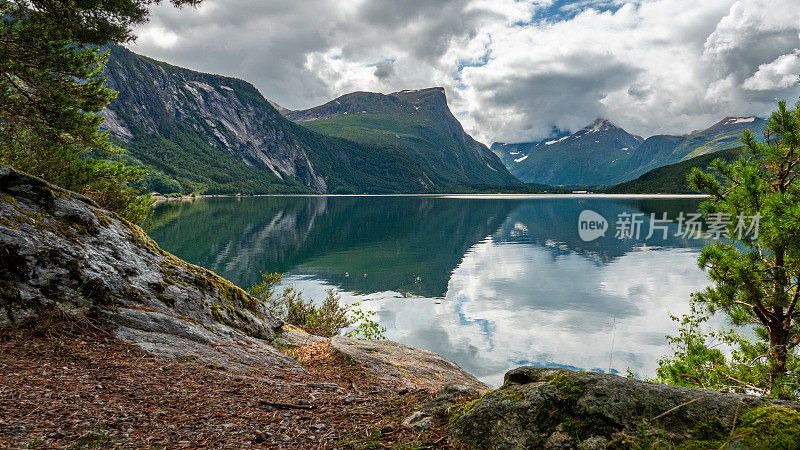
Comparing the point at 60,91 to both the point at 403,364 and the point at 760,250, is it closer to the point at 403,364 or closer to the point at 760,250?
the point at 403,364

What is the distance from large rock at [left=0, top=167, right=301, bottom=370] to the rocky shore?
0.03 meters

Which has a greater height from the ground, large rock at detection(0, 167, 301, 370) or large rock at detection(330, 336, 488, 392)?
large rock at detection(0, 167, 301, 370)

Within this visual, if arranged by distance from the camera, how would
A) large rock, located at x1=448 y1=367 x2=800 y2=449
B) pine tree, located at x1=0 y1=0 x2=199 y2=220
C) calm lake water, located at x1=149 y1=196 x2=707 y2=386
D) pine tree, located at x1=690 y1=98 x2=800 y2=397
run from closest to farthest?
large rock, located at x1=448 y1=367 x2=800 y2=449
pine tree, located at x1=690 y1=98 x2=800 y2=397
pine tree, located at x1=0 y1=0 x2=199 y2=220
calm lake water, located at x1=149 y1=196 x2=707 y2=386

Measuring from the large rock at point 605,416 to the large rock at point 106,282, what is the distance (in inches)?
221

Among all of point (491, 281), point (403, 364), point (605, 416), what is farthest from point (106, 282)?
point (491, 281)

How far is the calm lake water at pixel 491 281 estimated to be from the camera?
70.2 ft

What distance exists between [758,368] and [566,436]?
9574 mm

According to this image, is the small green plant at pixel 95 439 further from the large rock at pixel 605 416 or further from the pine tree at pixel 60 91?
the pine tree at pixel 60 91

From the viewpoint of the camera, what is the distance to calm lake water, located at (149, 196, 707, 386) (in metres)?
21.4

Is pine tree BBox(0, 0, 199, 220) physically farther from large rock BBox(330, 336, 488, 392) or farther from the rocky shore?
large rock BBox(330, 336, 488, 392)

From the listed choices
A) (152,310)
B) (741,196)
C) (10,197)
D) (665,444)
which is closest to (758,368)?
(741,196)

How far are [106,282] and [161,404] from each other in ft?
13.3

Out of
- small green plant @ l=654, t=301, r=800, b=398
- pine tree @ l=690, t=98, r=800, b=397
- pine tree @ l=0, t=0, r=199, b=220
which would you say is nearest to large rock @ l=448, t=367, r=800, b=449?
pine tree @ l=690, t=98, r=800, b=397

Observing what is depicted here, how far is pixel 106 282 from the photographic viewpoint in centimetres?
783
